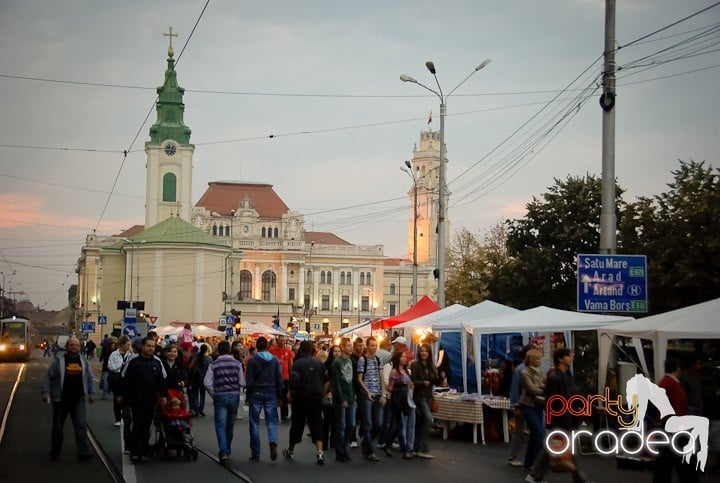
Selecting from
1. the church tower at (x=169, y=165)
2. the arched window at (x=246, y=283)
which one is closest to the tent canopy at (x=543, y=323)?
the church tower at (x=169, y=165)

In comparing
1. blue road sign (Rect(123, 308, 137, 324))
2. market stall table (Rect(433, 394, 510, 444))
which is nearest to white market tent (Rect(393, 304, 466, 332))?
market stall table (Rect(433, 394, 510, 444))

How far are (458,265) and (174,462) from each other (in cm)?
5933

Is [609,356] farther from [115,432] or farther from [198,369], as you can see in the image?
[198,369]

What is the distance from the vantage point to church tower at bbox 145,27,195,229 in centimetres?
11856

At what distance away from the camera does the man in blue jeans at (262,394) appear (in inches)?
642

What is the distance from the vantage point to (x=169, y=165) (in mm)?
119000

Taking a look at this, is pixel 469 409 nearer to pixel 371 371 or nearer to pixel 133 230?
pixel 371 371

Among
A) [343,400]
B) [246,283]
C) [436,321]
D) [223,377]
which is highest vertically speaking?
[246,283]

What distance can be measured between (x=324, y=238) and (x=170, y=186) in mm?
40190

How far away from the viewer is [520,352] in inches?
788

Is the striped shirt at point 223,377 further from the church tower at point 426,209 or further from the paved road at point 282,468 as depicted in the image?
the church tower at point 426,209

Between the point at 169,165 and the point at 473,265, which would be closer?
the point at 473,265

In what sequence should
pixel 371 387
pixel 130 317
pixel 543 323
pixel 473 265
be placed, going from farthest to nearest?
pixel 473 265 → pixel 130 317 → pixel 543 323 → pixel 371 387

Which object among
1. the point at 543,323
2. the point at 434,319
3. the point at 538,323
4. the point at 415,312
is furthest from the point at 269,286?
the point at 543,323
